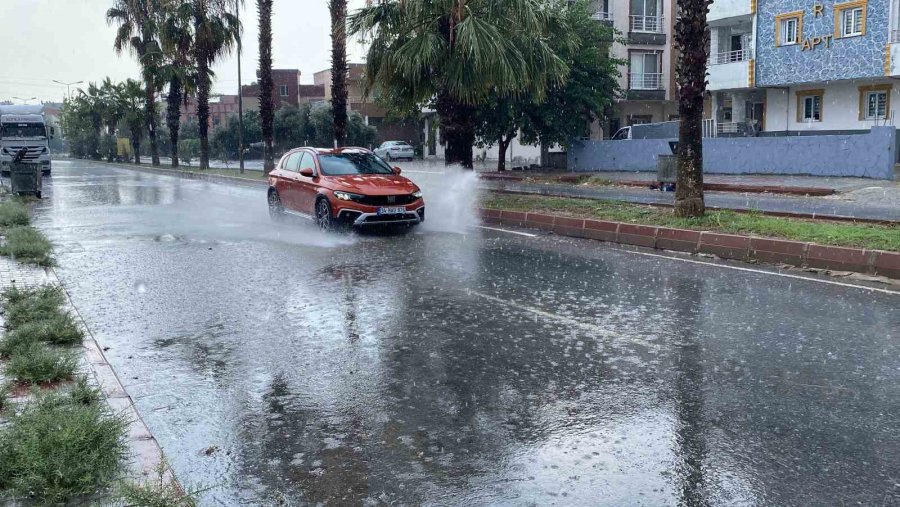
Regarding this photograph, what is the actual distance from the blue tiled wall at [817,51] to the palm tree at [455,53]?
55.4 feet

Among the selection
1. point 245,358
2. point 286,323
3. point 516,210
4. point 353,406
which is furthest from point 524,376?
point 516,210

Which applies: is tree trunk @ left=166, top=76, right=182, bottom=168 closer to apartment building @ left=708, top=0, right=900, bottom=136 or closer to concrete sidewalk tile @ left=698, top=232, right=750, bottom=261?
apartment building @ left=708, top=0, right=900, bottom=136

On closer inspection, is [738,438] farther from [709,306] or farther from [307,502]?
[709,306]

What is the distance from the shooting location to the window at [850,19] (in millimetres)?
30906

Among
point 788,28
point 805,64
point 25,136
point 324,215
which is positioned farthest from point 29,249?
point 25,136

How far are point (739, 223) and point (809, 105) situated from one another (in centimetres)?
2641

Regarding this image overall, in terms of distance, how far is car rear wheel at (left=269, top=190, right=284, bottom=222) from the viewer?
1655 cm

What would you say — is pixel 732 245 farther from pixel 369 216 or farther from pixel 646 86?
pixel 646 86

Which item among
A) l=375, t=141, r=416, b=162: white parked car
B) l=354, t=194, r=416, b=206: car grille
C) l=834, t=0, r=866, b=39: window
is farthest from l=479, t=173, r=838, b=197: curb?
l=375, t=141, r=416, b=162: white parked car

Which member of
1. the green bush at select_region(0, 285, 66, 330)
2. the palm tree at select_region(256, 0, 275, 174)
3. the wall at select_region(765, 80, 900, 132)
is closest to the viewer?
the green bush at select_region(0, 285, 66, 330)

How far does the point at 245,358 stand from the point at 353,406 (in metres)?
1.52

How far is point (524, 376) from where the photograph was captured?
5777 mm

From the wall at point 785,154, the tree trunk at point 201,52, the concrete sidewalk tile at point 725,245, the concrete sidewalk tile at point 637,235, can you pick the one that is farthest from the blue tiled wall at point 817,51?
the tree trunk at point 201,52

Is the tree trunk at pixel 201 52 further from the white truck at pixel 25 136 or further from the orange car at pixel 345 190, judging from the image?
the orange car at pixel 345 190
